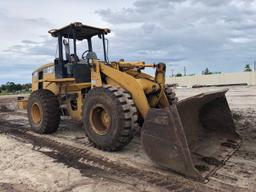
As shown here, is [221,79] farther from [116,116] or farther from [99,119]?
[116,116]

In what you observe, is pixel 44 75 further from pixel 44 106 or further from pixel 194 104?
pixel 194 104

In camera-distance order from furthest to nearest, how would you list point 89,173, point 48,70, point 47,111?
1. point 48,70
2. point 47,111
3. point 89,173

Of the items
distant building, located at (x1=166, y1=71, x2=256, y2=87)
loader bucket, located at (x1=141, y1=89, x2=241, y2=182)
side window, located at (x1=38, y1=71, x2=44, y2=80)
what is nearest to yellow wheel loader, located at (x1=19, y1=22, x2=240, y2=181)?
loader bucket, located at (x1=141, y1=89, x2=241, y2=182)

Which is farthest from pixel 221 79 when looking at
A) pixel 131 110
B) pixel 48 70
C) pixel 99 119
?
pixel 131 110

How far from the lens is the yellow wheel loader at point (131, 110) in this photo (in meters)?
4.63

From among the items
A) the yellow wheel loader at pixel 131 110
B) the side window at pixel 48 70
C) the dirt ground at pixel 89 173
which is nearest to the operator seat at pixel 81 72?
the yellow wheel loader at pixel 131 110

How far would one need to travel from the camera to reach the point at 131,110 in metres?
5.59

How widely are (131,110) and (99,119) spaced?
98 cm

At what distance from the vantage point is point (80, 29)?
7.95 m

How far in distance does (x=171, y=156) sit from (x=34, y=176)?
199 centimetres

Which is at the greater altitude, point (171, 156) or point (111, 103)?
point (111, 103)

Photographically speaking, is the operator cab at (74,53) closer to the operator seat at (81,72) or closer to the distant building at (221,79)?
the operator seat at (81,72)

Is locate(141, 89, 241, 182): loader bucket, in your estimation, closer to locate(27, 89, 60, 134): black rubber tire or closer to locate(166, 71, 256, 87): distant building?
locate(27, 89, 60, 134): black rubber tire

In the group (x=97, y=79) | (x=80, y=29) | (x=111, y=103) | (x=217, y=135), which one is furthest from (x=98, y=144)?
Answer: (x=80, y=29)
